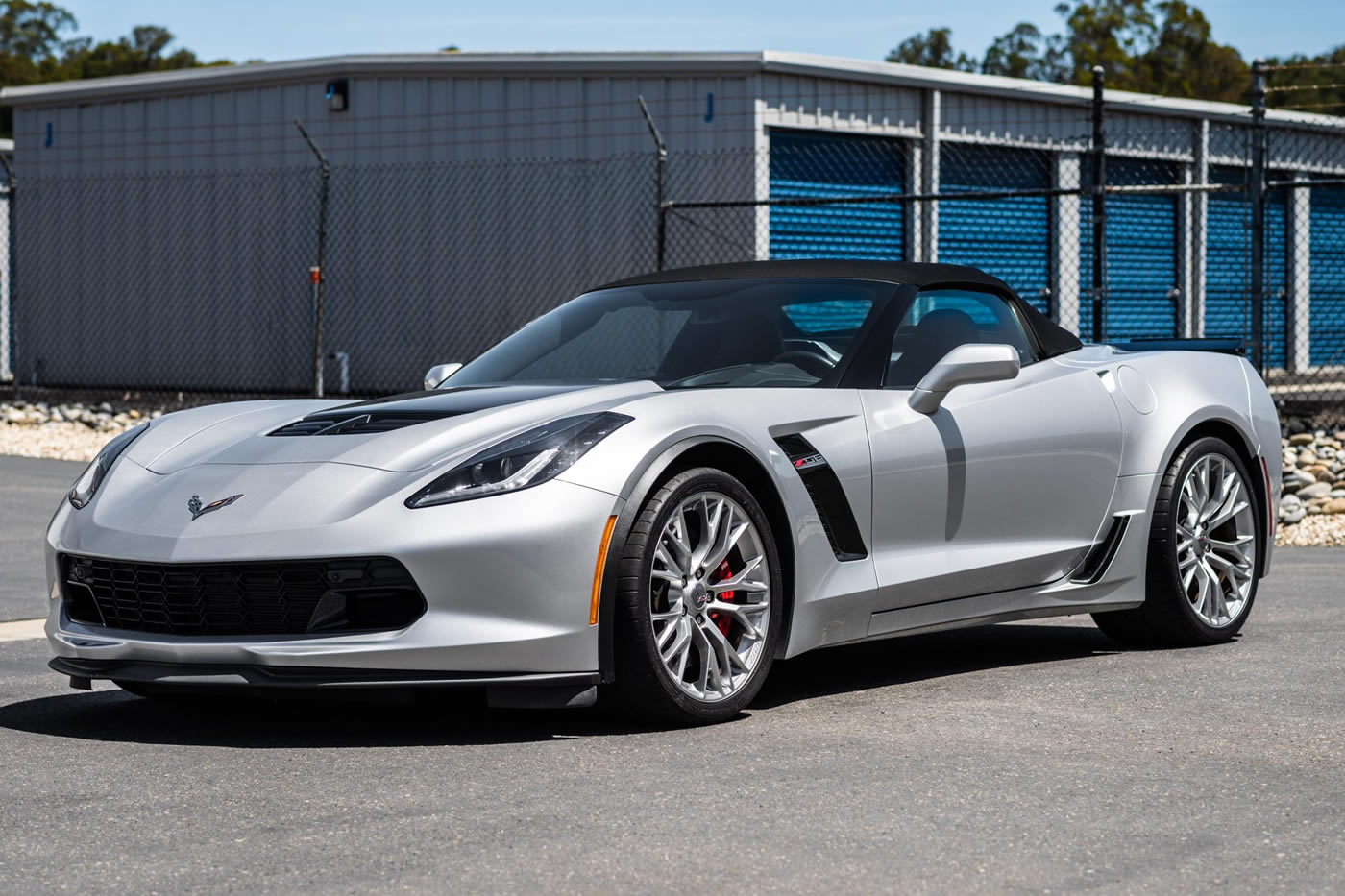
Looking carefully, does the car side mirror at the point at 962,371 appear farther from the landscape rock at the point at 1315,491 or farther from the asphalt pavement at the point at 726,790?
the landscape rock at the point at 1315,491

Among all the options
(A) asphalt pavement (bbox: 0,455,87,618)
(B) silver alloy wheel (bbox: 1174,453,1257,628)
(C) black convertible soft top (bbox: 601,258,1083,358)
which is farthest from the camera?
(A) asphalt pavement (bbox: 0,455,87,618)

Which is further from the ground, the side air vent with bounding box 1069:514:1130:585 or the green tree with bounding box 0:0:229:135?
the green tree with bounding box 0:0:229:135

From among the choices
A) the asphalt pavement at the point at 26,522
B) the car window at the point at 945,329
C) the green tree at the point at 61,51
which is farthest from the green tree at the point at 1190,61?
the car window at the point at 945,329

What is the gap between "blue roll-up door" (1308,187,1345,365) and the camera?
27.4 metres

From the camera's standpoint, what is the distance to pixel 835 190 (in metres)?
20.3

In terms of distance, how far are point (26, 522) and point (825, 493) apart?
7486 mm

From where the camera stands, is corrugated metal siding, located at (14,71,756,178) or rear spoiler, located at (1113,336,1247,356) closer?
rear spoiler, located at (1113,336,1247,356)

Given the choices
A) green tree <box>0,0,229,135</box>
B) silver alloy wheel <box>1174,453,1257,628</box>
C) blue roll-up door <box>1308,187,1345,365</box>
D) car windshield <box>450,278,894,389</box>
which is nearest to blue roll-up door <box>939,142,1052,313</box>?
blue roll-up door <box>1308,187,1345,365</box>

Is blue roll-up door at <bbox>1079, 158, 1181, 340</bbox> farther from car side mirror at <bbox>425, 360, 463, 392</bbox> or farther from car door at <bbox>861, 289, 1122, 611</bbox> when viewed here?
car side mirror at <bbox>425, 360, 463, 392</bbox>

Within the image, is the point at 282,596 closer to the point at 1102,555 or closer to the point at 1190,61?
the point at 1102,555

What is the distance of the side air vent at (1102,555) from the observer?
20.8 feet

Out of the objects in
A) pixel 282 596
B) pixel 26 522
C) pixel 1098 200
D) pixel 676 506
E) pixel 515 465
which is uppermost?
pixel 1098 200

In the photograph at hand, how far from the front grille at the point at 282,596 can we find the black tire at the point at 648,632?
1.75 feet

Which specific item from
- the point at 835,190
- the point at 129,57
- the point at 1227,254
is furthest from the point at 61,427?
the point at 129,57
